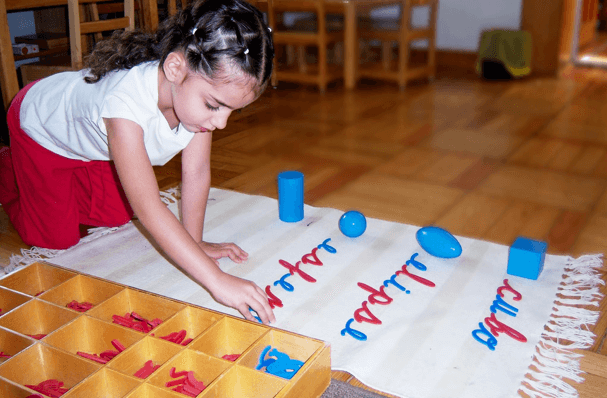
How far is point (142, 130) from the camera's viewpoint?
40.4 inches

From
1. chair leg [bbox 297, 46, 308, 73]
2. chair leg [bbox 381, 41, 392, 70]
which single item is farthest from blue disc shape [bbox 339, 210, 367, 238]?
chair leg [bbox 381, 41, 392, 70]

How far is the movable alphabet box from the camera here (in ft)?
2.62

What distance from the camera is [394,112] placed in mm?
2697

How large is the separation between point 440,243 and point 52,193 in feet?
3.09

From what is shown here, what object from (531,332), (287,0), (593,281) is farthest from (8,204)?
(287,0)

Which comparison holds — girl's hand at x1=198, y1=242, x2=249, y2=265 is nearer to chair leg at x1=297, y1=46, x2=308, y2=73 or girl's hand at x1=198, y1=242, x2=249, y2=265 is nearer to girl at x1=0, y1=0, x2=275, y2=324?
girl at x1=0, y1=0, x2=275, y2=324

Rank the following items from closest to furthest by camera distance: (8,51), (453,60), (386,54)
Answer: (8,51) → (386,54) → (453,60)

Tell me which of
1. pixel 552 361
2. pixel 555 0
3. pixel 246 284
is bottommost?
pixel 552 361

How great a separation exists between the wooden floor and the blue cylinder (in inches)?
7.1

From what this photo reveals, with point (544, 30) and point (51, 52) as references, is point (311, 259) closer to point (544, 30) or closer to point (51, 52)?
point (51, 52)

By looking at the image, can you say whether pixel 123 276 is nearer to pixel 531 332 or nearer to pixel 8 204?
pixel 8 204

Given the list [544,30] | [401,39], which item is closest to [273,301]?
[401,39]

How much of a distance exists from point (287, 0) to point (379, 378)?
8.30 feet

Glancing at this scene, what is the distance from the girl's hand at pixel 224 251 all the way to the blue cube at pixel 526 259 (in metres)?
0.58
